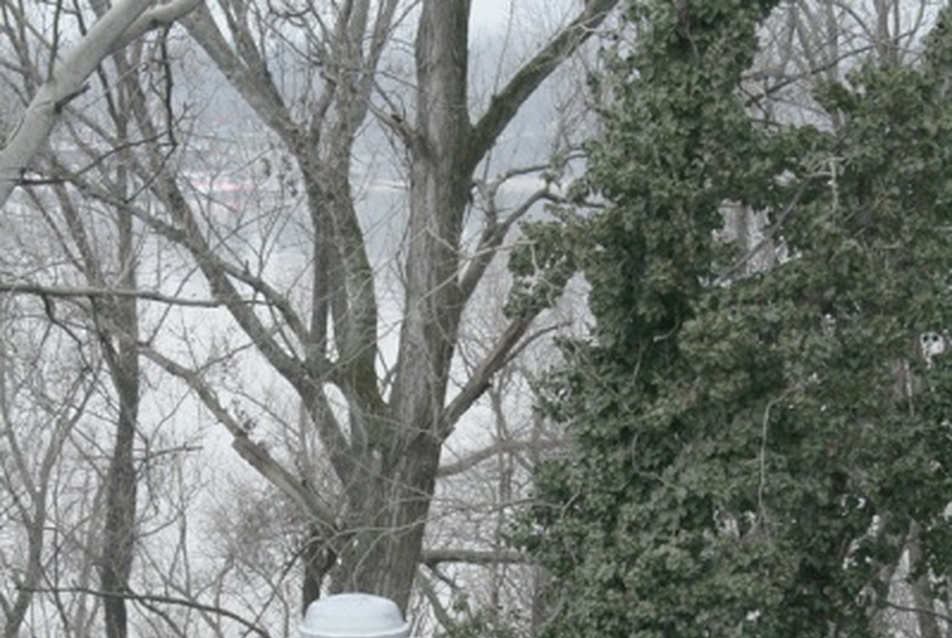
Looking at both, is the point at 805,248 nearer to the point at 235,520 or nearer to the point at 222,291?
the point at 222,291

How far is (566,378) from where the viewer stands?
400 inches

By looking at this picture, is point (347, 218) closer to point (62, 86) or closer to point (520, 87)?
point (520, 87)

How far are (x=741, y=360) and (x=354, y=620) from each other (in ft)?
18.9

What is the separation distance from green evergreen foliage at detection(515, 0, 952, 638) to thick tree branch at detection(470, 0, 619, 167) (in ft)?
11.2

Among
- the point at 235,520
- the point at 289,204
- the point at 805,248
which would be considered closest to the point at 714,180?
the point at 805,248

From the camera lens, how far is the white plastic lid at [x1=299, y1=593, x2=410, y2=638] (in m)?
3.86

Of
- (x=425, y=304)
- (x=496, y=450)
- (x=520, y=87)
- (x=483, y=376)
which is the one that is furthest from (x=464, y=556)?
(x=520, y=87)

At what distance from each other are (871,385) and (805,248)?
0.81 metres

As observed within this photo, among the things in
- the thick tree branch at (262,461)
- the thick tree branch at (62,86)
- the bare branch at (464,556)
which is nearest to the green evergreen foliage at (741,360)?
the thick tree branch at (62,86)

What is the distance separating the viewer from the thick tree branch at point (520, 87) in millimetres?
13617

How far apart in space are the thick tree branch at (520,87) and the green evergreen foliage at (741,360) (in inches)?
134

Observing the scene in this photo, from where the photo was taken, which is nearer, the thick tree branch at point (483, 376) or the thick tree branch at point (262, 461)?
the thick tree branch at point (483, 376)

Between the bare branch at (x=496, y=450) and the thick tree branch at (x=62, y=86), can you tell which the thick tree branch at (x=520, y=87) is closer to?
the bare branch at (x=496, y=450)

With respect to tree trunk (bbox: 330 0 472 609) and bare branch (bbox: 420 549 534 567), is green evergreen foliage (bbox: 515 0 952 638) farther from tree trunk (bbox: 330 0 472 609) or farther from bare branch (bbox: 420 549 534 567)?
bare branch (bbox: 420 549 534 567)
